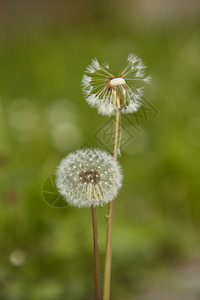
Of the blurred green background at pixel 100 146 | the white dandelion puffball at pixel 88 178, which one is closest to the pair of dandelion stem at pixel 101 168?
the white dandelion puffball at pixel 88 178

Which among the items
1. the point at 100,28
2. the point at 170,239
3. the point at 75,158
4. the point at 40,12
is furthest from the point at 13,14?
the point at 75,158

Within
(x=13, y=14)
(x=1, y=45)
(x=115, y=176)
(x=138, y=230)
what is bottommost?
(x=138, y=230)

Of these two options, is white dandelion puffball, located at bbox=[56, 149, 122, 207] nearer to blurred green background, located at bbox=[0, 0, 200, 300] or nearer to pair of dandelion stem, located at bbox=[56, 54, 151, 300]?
pair of dandelion stem, located at bbox=[56, 54, 151, 300]

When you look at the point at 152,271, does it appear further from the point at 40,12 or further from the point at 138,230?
the point at 40,12

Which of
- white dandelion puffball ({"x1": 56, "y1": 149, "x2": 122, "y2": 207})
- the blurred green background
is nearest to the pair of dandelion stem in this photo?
white dandelion puffball ({"x1": 56, "y1": 149, "x2": 122, "y2": 207})

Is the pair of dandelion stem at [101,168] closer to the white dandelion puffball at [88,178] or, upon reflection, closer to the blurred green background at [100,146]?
the white dandelion puffball at [88,178]

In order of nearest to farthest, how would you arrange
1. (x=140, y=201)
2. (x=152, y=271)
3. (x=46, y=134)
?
(x=152, y=271) < (x=140, y=201) < (x=46, y=134)

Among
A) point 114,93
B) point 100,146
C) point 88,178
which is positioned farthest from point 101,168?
point 100,146
